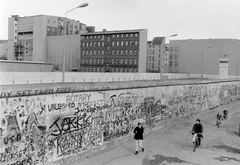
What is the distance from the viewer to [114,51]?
8375cm

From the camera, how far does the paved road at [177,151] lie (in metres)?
11.3

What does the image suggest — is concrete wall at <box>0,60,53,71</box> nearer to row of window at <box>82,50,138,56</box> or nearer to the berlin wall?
row of window at <box>82,50,138,56</box>

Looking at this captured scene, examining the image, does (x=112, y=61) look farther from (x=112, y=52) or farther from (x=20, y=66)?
(x=20, y=66)

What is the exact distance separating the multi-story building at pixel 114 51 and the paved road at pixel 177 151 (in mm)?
62040

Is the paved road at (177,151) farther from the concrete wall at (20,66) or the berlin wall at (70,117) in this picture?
the concrete wall at (20,66)

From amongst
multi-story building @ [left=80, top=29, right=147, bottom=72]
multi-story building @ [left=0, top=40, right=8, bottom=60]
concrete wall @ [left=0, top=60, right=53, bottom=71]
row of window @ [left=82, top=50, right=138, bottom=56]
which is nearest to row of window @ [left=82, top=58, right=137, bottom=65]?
multi-story building @ [left=80, top=29, right=147, bottom=72]

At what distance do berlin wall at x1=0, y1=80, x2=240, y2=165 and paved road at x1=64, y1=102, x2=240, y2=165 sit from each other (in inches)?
30.3

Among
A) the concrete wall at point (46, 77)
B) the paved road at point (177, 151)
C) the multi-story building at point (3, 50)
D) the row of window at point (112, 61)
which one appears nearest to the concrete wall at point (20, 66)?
the concrete wall at point (46, 77)

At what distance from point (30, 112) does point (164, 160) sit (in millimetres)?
6247

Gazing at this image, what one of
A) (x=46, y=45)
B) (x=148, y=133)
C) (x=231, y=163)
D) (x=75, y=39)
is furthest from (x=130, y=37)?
(x=231, y=163)

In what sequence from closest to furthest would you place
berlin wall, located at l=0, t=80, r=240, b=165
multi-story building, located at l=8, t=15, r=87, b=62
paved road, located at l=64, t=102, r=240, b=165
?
berlin wall, located at l=0, t=80, r=240, b=165, paved road, located at l=64, t=102, r=240, b=165, multi-story building, located at l=8, t=15, r=87, b=62

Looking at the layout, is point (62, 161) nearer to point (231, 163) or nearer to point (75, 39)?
point (231, 163)

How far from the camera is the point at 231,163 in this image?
1165 centimetres

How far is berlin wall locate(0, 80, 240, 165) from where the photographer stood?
8203 mm
